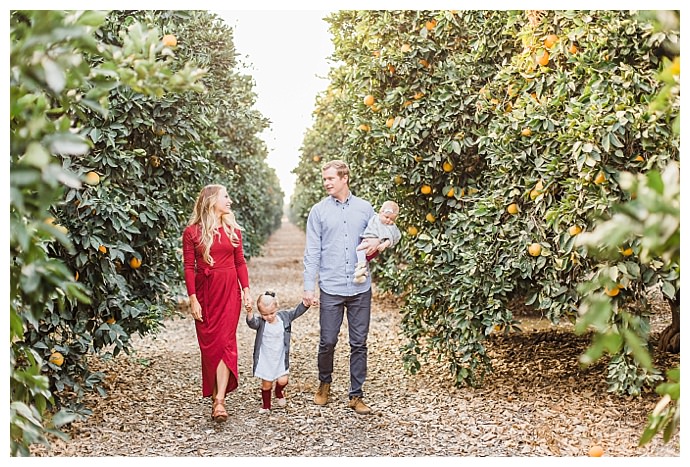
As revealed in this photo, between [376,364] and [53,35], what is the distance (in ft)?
15.9

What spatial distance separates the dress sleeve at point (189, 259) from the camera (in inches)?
184

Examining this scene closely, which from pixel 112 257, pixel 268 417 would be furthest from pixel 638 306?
pixel 112 257

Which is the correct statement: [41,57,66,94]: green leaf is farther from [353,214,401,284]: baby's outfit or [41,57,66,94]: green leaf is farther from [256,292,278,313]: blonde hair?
[353,214,401,284]: baby's outfit

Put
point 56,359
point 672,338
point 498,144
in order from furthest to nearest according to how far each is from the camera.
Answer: point 672,338, point 498,144, point 56,359

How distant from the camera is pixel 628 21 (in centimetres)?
417

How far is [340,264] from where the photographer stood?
4.91 m

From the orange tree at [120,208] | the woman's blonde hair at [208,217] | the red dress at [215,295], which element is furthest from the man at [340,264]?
the orange tree at [120,208]

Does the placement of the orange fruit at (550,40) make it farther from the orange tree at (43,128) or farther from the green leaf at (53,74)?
the green leaf at (53,74)

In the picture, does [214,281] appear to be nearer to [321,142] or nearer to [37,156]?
[37,156]

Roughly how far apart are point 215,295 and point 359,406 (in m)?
1.18

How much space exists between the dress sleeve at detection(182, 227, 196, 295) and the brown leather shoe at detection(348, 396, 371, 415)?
1263 millimetres

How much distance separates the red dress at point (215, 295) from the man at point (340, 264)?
502mm

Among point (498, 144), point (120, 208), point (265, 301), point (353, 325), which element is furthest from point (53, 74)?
point (498, 144)

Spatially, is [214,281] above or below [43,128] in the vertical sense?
below
